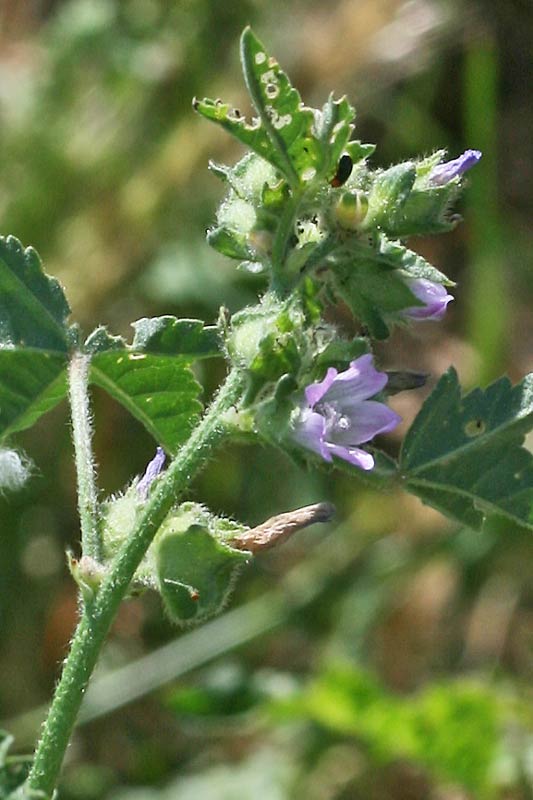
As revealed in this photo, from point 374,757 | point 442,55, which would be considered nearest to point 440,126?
point 442,55

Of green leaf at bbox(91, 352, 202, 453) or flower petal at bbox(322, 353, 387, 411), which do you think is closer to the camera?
flower petal at bbox(322, 353, 387, 411)

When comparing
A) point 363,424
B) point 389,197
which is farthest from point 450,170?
point 363,424

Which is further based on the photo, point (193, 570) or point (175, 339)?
point (175, 339)

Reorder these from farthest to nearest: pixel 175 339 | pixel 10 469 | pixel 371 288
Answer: pixel 10 469 → pixel 175 339 → pixel 371 288

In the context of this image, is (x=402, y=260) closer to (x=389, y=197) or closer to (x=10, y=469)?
(x=389, y=197)

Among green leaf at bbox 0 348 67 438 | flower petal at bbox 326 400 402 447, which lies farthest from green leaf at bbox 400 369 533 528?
green leaf at bbox 0 348 67 438

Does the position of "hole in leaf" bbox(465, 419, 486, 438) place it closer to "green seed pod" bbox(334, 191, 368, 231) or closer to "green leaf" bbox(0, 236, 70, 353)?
"green seed pod" bbox(334, 191, 368, 231)

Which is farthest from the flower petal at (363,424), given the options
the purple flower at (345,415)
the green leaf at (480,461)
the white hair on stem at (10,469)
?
the white hair on stem at (10,469)
